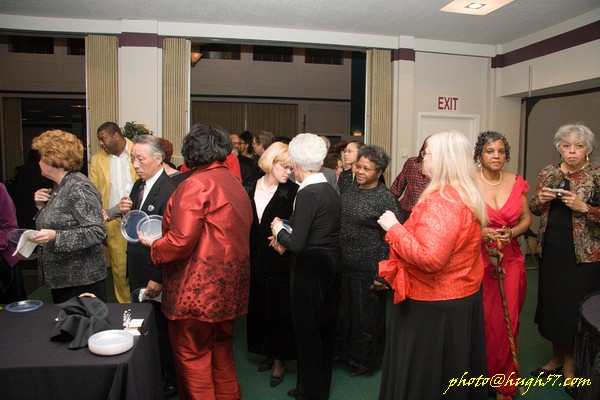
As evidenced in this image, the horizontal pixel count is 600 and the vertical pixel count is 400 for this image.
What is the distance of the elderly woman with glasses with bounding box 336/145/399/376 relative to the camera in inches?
130

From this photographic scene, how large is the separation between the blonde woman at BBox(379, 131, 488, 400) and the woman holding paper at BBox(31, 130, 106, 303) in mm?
1618

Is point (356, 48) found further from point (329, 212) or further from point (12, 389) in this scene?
point (12, 389)

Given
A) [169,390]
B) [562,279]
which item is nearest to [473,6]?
[562,279]

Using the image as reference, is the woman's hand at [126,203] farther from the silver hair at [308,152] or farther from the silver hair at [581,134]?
the silver hair at [581,134]

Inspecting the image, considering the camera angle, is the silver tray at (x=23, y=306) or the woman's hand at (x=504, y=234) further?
the woman's hand at (x=504, y=234)

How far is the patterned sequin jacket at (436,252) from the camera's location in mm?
1967

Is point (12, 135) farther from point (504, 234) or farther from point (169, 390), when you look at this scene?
point (504, 234)

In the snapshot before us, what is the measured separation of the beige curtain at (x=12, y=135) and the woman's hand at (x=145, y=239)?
10646 mm

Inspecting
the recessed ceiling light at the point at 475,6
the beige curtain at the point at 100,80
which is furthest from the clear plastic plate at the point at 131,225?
the recessed ceiling light at the point at 475,6

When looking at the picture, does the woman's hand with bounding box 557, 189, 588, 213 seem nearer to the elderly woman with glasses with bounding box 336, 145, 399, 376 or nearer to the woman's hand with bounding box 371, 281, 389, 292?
the elderly woman with glasses with bounding box 336, 145, 399, 376

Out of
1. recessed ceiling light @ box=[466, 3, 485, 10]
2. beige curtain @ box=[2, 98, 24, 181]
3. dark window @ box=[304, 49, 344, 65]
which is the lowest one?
beige curtain @ box=[2, 98, 24, 181]

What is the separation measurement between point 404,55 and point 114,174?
4.61 m

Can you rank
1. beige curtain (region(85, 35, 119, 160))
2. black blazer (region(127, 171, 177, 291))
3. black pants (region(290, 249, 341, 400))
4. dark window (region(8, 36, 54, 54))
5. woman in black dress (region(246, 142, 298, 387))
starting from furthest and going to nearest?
1. dark window (region(8, 36, 54, 54))
2. beige curtain (region(85, 35, 119, 160))
3. woman in black dress (region(246, 142, 298, 387))
4. black blazer (region(127, 171, 177, 291))
5. black pants (region(290, 249, 341, 400))

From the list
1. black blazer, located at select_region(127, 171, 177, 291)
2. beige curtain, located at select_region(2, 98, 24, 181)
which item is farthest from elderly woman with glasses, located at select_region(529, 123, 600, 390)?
beige curtain, located at select_region(2, 98, 24, 181)
